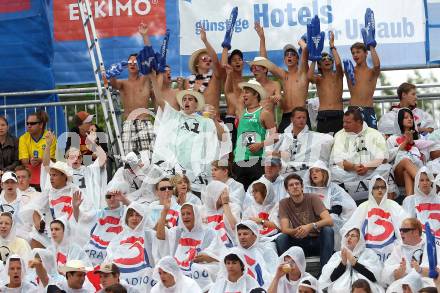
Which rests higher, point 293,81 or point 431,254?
point 293,81

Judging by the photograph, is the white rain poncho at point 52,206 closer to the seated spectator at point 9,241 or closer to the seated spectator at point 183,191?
the seated spectator at point 9,241

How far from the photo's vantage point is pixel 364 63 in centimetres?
1920

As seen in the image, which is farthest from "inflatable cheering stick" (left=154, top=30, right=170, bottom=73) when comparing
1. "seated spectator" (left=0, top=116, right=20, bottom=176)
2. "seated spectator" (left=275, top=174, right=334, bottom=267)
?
"seated spectator" (left=275, top=174, right=334, bottom=267)

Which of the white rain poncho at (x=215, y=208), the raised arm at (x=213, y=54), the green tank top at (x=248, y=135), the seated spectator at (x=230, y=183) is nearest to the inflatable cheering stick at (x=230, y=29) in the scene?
the raised arm at (x=213, y=54)

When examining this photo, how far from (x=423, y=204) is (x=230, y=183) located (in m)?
2.36

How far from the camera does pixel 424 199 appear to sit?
1723cm

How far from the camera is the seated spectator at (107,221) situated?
690 inches

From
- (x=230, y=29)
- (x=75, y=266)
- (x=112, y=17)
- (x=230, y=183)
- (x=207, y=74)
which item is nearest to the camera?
(x=75, y=266)

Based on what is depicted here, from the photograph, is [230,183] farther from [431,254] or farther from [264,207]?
[431,254]

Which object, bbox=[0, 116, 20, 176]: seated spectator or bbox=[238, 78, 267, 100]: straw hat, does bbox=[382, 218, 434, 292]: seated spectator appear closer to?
bbox=[238, 78, 267, 100]: straw hat

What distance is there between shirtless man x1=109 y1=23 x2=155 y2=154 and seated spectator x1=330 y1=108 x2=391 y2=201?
2.46m

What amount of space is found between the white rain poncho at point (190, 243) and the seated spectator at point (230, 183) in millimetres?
794

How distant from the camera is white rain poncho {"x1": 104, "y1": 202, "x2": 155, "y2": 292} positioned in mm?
16844

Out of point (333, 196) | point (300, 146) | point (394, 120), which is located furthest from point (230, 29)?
point (333, 196)
